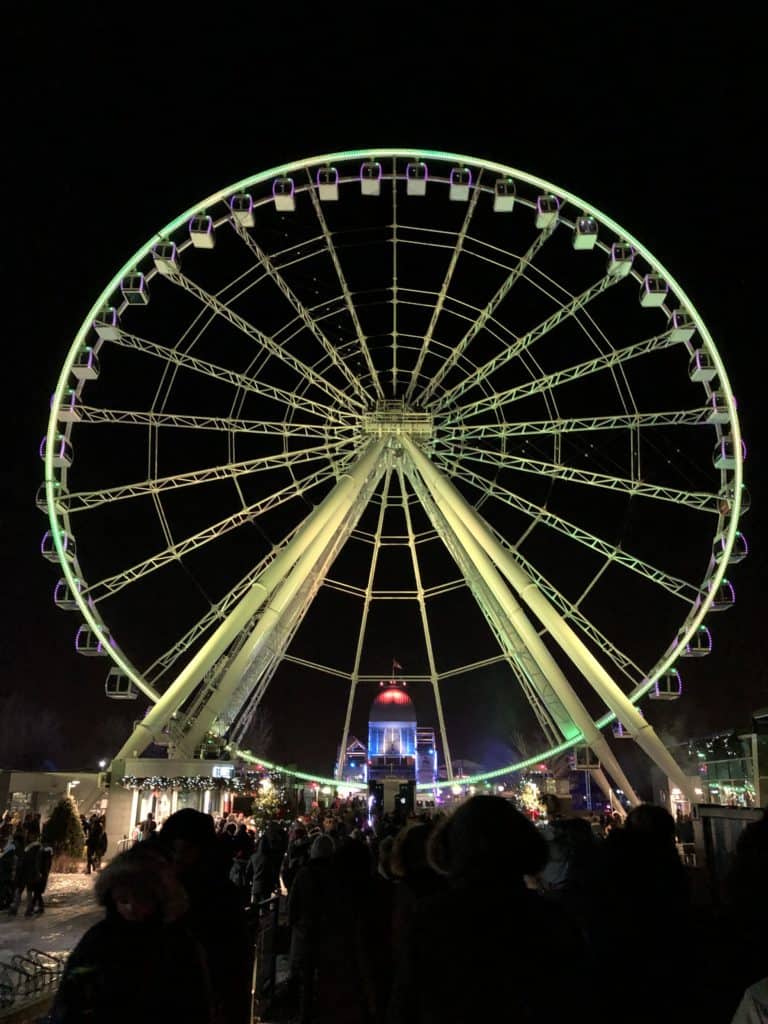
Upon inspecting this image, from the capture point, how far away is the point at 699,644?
950 inches

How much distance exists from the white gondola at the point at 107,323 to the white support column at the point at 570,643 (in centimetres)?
982

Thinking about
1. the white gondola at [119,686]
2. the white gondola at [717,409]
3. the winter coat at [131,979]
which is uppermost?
the white gondola at [717,409]

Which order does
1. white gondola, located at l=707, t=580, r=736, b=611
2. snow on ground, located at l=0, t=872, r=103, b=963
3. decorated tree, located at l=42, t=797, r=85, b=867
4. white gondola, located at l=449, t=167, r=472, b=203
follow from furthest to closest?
white gondola, located at l=707, t=580, r=736, b=611, white gondola, located at l=449, t=167, r=472, b=203, decorated tree, located at l=42, t=797, r=85, b=867, snow on ground, located at l=0, t=872, r=103, b=963

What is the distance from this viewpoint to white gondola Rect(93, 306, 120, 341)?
72.6 ft

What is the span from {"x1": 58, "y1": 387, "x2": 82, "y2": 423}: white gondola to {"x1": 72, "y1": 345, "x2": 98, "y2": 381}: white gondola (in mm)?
464

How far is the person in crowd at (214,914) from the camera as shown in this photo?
4.25m

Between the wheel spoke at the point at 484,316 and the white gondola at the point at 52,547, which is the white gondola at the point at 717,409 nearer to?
the wheel spoke at the point at 484,316

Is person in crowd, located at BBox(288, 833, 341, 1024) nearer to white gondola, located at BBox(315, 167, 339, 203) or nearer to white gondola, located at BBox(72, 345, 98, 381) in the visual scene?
white gondola, located at BBox(72, 345, 98, 381)

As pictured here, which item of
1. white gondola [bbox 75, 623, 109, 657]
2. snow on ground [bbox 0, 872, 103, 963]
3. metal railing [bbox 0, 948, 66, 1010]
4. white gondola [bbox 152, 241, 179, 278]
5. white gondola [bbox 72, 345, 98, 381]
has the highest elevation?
white gondola [bbox 152, 241, 179, 278]

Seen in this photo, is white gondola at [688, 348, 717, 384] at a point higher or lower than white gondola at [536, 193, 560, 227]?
lower

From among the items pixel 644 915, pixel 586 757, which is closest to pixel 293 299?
pixel 586 757

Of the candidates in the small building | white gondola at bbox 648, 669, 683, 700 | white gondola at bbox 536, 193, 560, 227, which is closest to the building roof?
the small building

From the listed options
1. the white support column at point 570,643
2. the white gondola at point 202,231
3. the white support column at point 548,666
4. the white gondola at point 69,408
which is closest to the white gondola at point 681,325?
the white support column at point 570,643

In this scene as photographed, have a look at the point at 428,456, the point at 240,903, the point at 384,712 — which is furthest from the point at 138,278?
the point at 384,712
